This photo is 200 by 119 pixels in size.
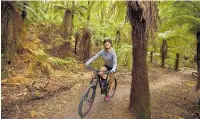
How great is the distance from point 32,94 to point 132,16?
3591 mm

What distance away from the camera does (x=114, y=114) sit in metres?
6.39

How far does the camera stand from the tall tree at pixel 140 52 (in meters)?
5.68

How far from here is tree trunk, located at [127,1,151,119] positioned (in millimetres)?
5723

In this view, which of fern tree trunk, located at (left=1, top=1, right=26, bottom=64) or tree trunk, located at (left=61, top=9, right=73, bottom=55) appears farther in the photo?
tree trunk, located at (left=61, top=9, right=73, bottom=55)

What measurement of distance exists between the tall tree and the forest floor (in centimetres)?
38

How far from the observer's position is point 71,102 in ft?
23.4

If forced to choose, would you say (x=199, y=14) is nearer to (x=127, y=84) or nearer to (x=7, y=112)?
(x=127, y=84)

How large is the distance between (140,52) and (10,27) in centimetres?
354

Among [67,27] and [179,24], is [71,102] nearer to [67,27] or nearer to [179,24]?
[179,24]

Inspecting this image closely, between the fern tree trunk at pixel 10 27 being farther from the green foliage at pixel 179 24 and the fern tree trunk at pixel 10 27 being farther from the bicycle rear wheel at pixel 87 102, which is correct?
the green foliage at pixel 179 24

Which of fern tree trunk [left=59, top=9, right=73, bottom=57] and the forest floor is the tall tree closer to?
the forest floor

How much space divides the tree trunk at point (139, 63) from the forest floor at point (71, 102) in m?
0.36

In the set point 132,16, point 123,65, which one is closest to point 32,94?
point 132,16

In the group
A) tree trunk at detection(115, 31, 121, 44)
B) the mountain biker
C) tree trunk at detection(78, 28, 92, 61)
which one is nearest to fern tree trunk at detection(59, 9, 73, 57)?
tree trunk at detection(78, 28, 92, 61)
